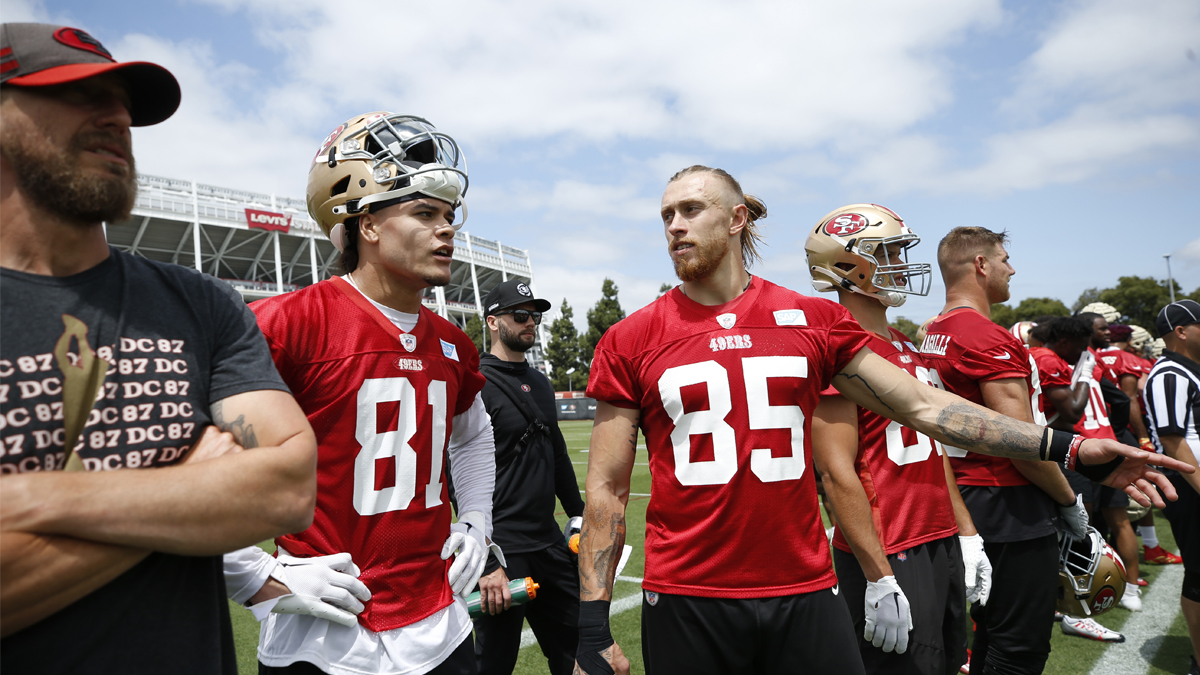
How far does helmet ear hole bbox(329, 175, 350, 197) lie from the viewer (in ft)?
9.59

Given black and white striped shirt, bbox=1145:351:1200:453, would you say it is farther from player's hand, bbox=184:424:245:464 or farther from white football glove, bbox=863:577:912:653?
player's hand, bbox=184:424:245:464

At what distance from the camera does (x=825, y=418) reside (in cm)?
337

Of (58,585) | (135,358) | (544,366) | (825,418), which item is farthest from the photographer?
(544,366)

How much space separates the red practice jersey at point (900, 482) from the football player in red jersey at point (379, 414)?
6.61 feet

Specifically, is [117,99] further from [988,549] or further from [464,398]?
[988,549]

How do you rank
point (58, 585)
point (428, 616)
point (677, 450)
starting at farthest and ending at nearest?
point (677, 450), point (428, 616), point (58, 585)

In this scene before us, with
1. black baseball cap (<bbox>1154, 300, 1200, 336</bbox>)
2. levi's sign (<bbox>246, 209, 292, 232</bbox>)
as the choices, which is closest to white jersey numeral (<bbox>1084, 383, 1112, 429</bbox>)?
black baseball cap (<bbox>1154, 300, 1200, 336</bbox>)

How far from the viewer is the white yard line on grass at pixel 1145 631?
16.7ft

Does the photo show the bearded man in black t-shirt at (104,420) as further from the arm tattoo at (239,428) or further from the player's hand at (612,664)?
the player's hand at (612,664)

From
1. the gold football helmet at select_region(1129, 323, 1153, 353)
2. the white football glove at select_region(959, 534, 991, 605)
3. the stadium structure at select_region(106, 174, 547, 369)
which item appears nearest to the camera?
the white football glove at select_region(959, 534, 991, 605)

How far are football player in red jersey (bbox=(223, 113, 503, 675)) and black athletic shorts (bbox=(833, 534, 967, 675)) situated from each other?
195 centimetres

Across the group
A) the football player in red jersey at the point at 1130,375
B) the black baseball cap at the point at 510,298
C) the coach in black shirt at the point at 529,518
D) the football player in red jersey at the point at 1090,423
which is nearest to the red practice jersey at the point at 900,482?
the coach in black shirt at the point at 529,518

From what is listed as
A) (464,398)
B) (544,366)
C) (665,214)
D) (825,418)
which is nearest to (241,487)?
(464,398)

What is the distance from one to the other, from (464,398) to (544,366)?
63.2 m
